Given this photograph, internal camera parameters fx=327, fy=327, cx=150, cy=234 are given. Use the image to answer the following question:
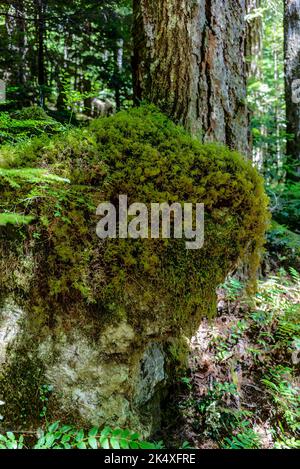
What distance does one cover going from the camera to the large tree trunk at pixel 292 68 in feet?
23.5

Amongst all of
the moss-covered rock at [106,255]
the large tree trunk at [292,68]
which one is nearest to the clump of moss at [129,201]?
the moss-covered rock at [106,255]

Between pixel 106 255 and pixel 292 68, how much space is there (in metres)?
7.48

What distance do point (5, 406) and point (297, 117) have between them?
25.1 ft

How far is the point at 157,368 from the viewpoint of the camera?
2.60 meters

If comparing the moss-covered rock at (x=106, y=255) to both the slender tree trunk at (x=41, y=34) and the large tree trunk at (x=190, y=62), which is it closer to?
the large tree trunk at (x=190, y=62)

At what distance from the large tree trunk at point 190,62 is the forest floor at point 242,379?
1715 millimetres

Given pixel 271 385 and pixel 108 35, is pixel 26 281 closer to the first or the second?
pixel 271 385

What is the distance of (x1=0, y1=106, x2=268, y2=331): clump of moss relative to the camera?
2.02 meters

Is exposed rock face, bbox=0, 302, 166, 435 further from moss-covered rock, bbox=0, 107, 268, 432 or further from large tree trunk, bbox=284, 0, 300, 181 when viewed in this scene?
large tree trunk, bbox=284, 0, 300, 181

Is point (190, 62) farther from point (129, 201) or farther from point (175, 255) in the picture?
point (175, 255)

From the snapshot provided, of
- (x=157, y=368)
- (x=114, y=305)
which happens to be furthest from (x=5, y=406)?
(x=157, y=368)

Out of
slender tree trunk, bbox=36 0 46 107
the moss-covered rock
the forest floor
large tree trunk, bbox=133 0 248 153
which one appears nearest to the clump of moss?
the moss-covered rock

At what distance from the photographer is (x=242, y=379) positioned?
10.0ft

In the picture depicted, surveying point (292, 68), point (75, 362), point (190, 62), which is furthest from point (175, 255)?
point (292, 68)
